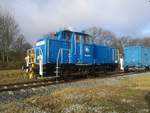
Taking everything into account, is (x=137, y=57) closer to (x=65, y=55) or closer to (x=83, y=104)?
(x=65, y=55)

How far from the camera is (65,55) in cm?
1852

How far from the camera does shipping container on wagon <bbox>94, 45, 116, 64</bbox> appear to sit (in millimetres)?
21562

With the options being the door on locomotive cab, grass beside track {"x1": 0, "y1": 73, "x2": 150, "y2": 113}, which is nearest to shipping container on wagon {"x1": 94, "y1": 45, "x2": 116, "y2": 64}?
the door on locomotive cab

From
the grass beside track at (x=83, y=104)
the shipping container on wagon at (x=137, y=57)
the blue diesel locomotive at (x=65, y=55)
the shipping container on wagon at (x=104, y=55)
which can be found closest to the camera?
the grass beside track at (x=83, y=104)

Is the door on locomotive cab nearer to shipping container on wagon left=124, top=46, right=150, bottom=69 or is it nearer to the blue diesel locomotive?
the blue diesel locomotive

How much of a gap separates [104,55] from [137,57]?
933cm

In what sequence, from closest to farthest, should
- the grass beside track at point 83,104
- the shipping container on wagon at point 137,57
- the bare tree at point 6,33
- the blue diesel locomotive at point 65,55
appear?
the grass beside track at point 83,104
the blue diesel locomotive at point 65,55
the shipping container on wagon at point 137,57
the bare tree at point 6,33

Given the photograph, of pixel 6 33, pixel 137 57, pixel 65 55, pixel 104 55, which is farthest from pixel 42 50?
pixel 6 33

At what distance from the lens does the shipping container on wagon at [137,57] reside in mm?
30359

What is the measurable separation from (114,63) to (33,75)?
977 centimetres

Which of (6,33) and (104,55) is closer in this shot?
(104,55)

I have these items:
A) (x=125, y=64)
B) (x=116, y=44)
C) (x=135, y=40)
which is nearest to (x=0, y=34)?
(x=125, y=64)

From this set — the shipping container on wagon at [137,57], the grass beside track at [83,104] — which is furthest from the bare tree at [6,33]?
the grass beside track at [83,104]

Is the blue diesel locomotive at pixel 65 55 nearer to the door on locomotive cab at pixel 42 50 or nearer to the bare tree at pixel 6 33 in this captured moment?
the door on locomotive cab at pixel 42 50
